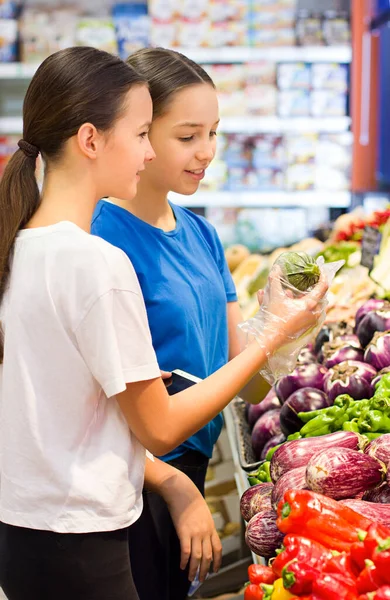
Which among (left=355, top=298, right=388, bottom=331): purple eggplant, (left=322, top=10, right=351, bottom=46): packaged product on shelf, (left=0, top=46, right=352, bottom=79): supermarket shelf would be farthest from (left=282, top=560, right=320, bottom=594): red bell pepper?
(left=322, top=10, right=351, bottom=46): packaged product on shelf

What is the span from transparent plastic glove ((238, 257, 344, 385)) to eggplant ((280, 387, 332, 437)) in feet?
1.07

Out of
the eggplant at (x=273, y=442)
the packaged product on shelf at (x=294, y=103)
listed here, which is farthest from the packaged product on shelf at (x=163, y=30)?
the eggplant at (x=273, y=442)

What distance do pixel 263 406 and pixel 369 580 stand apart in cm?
130

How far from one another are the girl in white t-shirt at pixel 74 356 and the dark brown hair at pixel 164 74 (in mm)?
316

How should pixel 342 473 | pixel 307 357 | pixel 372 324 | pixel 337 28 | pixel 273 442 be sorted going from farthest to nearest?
pixel 337 28
pixel 307 357
pixel 372 324
pixel 273 442
pixel 342 473

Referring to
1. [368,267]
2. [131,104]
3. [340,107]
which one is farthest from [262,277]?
[131,104]

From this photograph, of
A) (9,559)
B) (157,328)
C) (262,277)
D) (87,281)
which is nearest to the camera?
(87,281)

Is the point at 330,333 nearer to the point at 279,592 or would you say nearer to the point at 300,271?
the point at 300,271

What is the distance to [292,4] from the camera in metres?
5.23

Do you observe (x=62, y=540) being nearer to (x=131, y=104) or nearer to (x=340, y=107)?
(x=131, y=104)

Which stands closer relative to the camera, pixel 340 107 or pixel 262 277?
pixel 262 277

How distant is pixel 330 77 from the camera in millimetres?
5238

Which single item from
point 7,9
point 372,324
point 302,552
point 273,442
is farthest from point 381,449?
point 7,9

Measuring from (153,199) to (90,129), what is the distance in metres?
0.46
